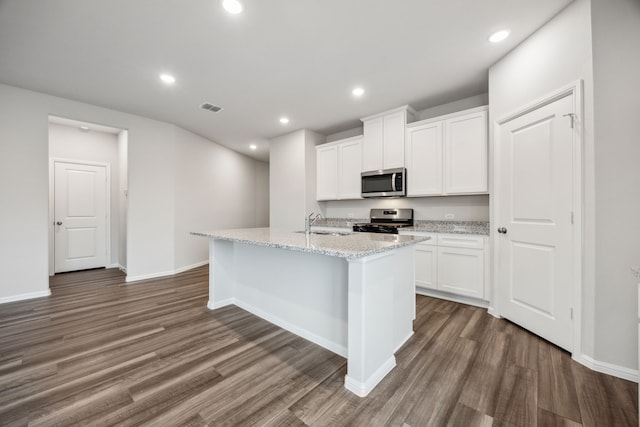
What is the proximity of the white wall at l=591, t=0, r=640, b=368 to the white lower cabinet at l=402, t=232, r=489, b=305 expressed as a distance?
3.66 feet

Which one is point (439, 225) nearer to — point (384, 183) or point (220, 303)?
point (384, 183)

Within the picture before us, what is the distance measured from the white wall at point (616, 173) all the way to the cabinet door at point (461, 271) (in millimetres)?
1129

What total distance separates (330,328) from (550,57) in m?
2.93

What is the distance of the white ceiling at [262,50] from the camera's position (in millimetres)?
2041

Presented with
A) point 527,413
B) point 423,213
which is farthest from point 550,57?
point 527,413

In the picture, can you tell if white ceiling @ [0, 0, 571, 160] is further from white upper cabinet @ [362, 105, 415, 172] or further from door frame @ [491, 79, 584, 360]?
door frame @ [491, 79, 584, 360]

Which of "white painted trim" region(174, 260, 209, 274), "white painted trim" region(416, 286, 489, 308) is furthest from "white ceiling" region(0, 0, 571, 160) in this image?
"white painted trim" region(174, 260, 209, 274)

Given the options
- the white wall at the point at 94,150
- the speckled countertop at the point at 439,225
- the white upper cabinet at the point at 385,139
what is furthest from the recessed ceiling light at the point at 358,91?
the white wall at the point at 94,150

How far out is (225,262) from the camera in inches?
120

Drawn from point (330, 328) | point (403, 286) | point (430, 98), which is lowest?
point (330, 328)

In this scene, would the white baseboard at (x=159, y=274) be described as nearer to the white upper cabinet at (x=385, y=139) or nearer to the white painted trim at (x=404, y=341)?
the white upper cabinet at (x=385, y=139)

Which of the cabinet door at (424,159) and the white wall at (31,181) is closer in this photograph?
the white wall at (31,181)

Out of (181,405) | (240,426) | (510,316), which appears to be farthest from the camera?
(510,316)

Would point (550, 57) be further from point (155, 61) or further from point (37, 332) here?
point (37, 332)
